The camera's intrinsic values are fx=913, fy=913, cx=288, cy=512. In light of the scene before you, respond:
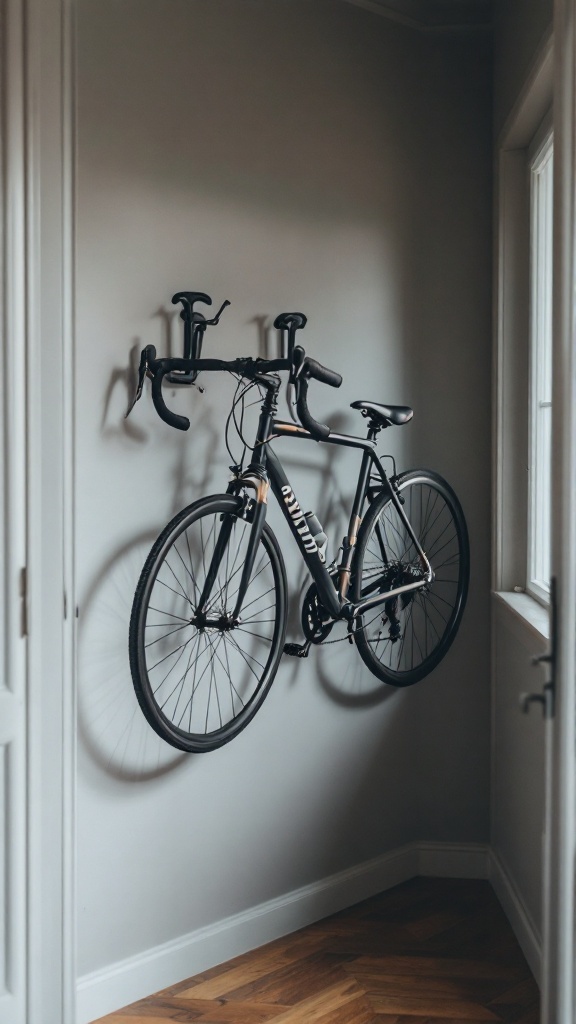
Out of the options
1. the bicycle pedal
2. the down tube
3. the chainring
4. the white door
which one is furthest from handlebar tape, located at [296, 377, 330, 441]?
the white door

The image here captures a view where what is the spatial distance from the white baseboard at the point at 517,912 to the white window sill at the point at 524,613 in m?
0.76

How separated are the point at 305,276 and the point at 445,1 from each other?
3.31 ft

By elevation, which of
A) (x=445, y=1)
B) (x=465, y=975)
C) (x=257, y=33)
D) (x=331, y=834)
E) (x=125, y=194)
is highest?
(x=445, y=1)

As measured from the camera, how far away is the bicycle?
7.36ft

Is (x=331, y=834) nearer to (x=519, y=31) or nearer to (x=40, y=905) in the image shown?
(x=40, y=905)

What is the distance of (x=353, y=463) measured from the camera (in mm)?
2754

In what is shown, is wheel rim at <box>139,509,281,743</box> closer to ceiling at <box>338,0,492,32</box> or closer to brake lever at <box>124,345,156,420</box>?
brake lever at <box>124,345,156,420</box>

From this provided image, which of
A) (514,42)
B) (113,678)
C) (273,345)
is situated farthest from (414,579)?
(514,42)

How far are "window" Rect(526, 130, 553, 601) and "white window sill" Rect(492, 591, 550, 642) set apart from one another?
5 centimetres

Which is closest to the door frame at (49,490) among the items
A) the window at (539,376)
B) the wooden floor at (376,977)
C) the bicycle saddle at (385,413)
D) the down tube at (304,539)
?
the wooden floor at (376,977)

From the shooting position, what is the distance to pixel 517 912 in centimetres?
254

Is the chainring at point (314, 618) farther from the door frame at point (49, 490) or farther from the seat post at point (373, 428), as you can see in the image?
the door frame at point (49, 490)

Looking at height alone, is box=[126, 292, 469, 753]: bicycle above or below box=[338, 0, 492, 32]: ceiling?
below

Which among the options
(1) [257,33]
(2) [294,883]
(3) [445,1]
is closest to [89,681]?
(2) [294,883]
